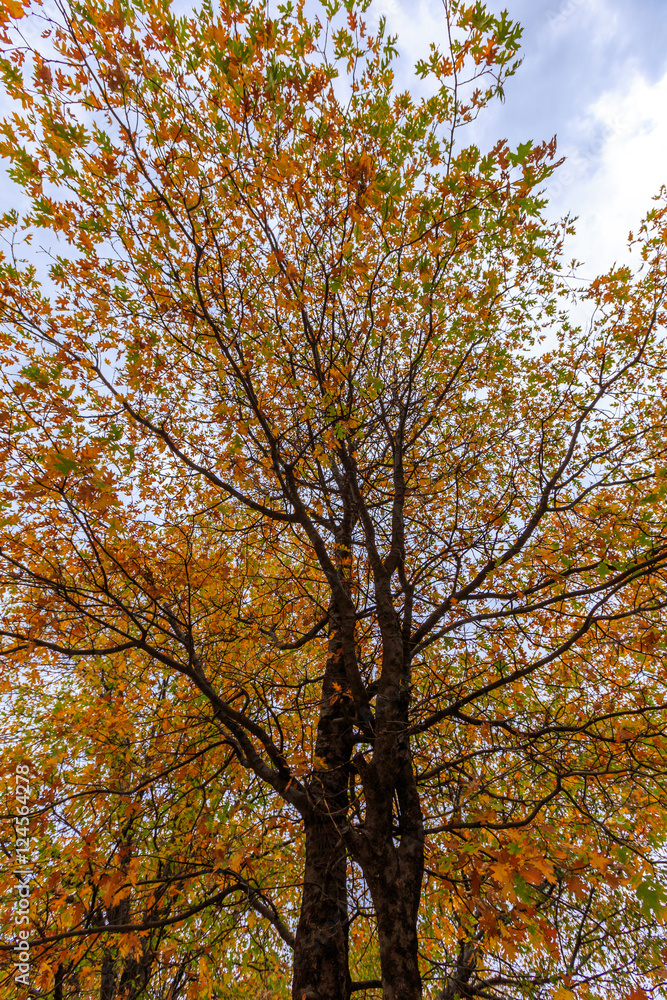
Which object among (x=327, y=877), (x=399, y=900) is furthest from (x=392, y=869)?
(x=327, y=877)

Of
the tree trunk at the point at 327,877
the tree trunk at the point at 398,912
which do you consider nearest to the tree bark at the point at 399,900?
the tree trunk at the point at 398,912

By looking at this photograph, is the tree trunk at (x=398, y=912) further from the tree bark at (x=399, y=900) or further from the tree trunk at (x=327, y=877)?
the tree trunk at (x=327, y=877)

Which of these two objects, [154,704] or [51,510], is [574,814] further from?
[51,510]

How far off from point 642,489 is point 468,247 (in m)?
4.44

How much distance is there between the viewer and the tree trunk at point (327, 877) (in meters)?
3.65

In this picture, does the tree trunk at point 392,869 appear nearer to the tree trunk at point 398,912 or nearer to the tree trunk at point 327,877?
the tree trunk at point 398,912

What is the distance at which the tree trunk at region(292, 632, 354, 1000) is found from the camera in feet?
12.0

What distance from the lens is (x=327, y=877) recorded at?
4141 mm

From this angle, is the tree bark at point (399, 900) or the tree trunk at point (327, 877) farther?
the tree trunk at point (327, 877)

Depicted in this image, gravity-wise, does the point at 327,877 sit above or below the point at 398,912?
above

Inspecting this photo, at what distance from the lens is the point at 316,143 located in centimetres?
446

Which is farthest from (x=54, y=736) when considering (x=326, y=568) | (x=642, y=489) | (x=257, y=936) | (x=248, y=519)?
(x=642, y=489)

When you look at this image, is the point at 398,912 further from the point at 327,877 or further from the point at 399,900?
the point at 327,877

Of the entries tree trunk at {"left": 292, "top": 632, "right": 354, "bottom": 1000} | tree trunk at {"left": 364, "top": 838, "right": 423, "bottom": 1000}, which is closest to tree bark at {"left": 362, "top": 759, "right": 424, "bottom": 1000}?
tree trunk at {"left": 364, "top": 838, "right": 423, "bottom": 1000}
